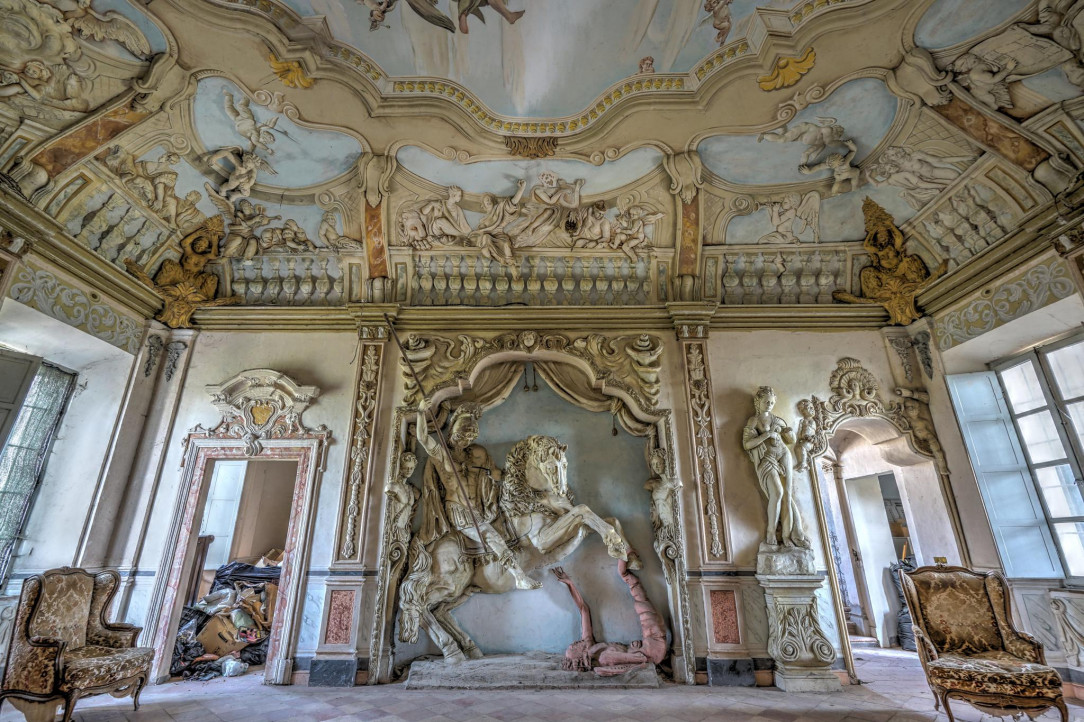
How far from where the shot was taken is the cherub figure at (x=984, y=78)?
4086 millimetres

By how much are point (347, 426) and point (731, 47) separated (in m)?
5.45

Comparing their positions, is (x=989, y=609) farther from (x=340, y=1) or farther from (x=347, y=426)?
(x=340, y=1)

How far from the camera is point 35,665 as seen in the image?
3.38 meters

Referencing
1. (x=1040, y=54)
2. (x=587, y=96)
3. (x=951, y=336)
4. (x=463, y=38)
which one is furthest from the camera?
(x=951, y=336)

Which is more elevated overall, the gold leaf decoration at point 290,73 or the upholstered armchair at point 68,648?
the gold leaf decoration at point 290,73

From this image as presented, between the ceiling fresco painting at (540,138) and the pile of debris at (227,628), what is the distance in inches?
143

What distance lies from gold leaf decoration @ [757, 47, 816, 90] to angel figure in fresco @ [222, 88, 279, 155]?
4786 millimetres

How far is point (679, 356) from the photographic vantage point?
5.86 metres

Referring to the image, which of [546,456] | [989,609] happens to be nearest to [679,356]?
[546,456]

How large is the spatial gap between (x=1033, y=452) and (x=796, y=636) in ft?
9.98

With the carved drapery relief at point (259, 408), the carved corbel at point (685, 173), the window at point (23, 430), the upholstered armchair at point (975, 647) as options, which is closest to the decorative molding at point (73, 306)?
the window at point (23, 430)

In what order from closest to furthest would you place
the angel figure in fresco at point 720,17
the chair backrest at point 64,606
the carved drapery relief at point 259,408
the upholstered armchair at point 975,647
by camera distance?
the upholstered armchair at point 975,647, the chair backrest at point 64,606, the angel figure in fresco at point 720,17, the carved drapery relief at point 259,408

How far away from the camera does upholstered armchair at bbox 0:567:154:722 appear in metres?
3.36

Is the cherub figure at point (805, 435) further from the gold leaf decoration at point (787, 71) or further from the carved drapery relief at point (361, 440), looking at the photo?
the carved drapery relief at point (361, 440)
